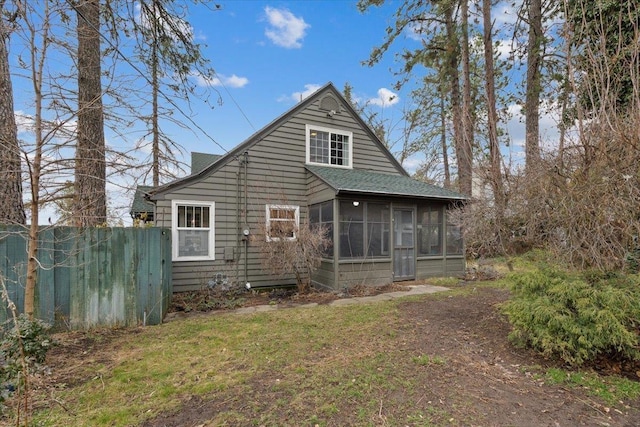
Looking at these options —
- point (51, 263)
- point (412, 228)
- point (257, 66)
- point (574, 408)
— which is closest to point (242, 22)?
point (257, 66)

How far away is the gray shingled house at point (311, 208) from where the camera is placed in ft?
25.5

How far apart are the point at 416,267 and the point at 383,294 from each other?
2163mm

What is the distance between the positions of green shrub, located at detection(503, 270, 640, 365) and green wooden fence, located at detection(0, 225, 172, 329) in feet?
17.6

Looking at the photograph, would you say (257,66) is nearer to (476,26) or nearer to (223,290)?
(223,290)

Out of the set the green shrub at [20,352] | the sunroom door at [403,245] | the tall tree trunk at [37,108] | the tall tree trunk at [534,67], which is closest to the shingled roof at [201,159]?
the sunroom door at [403,245]

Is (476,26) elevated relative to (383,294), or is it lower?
elevated

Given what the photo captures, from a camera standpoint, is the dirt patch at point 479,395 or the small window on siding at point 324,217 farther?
the small window on siding at point 324,217

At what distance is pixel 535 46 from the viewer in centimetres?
1162

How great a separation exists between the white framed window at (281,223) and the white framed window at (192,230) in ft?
5.08

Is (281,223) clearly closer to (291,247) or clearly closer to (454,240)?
(291,247)

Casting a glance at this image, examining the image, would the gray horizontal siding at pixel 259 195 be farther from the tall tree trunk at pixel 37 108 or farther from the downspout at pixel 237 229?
the tall tree trunk at pixel 37 108

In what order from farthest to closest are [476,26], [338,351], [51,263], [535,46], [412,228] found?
[476,26] < [535,46] < [412,228] < [51,263] < [338,351]

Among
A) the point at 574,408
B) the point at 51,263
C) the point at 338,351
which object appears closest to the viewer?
the point at 574,408

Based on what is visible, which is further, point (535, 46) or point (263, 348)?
point (535, 46)
